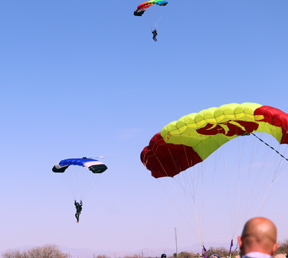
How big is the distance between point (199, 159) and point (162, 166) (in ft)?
5.25

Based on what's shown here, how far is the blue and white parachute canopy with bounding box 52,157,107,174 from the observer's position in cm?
2117

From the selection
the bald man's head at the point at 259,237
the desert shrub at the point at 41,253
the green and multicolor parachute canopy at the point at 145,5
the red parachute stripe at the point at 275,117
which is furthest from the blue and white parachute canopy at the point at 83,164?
the desert shrub at the point at 41,253

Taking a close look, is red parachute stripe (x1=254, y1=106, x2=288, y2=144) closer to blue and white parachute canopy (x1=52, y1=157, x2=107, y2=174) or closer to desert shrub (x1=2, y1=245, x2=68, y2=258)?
blue and white parachute canopy (x1=52, y1=157, x2=107, y2=174)

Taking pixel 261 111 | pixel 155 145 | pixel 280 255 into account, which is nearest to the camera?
pixel 261 111

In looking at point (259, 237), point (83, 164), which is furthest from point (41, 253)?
point (259, 237)

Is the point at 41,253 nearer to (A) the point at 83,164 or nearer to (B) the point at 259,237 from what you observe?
(A) the point at 83,164

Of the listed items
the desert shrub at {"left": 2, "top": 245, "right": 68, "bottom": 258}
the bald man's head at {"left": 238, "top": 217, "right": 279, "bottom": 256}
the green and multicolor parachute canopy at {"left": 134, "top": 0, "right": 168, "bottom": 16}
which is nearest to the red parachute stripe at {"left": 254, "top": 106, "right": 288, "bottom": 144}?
the bald man's head at {"left": 238, "top": 217, "right": 279, "bottom": 256}

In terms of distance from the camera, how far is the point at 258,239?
7.39ft

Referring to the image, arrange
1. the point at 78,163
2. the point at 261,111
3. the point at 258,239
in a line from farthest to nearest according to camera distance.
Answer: the point at 78,163 → the point at 261,111 → the point at 258,239

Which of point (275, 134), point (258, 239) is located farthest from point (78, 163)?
point (258, 239)

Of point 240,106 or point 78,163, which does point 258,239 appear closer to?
point 240,106

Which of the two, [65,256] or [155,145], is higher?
[155,145]

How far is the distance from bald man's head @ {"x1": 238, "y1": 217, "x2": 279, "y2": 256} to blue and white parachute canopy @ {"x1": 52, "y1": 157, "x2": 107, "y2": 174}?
1884cm

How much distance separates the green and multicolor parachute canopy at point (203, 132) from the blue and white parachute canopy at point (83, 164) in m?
3.27
